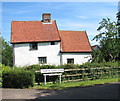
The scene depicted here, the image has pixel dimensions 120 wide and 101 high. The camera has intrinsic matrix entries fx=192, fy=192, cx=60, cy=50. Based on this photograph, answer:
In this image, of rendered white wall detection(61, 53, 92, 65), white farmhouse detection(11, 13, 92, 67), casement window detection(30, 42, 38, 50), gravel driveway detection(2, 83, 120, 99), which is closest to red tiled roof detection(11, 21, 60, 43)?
white farmhouse detection(11, 13, 92, 67)

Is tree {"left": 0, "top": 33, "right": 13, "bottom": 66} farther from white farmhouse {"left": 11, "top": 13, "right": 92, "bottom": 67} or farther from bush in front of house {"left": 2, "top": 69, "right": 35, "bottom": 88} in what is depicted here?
bush in front of house {"left": 2, "top": 69, "right": 35, "bottom": 88}

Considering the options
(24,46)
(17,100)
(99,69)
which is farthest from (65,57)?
(17,100)

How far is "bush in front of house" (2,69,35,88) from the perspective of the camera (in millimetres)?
13828

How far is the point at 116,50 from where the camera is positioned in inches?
1103

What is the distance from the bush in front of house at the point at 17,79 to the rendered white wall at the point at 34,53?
15909mm

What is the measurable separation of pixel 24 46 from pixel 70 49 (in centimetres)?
761

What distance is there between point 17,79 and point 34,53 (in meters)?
16.9

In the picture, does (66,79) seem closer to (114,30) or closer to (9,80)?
(9,80)

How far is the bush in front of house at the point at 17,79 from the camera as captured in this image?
13828 mm

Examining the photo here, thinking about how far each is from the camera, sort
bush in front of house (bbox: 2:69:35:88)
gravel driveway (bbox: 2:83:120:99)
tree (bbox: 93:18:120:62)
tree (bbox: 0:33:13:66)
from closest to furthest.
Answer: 1. gravel driveway (bbox: 2:83:120:99)
2. bush in front of house (bbox: 2:69:35:88)
3. tree (bbox: 93:18:120:62)
4. tree (bbox: 0:33:13:66)

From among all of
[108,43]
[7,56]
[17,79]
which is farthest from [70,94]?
[7,56]

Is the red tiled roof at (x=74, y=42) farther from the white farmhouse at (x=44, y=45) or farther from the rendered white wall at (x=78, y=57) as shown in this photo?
the rendered white wall at (x=78, y=57)

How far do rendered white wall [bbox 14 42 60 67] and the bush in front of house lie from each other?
52.2 ft

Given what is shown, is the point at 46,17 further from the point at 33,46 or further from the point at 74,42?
the point at 74,42
